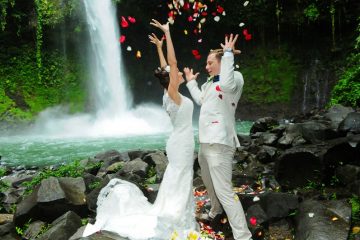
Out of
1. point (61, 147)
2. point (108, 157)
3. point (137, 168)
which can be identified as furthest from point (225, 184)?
point (61, 147)

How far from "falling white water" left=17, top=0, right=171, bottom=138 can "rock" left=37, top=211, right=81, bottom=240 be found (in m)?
14.8

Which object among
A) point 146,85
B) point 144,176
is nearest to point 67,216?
point 144,176

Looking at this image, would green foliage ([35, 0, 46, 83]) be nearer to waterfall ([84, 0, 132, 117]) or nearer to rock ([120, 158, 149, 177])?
waterfall ([84, 0, 132, 117])

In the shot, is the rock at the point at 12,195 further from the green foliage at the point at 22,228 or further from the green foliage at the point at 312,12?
the green foliage at the point at 312,12

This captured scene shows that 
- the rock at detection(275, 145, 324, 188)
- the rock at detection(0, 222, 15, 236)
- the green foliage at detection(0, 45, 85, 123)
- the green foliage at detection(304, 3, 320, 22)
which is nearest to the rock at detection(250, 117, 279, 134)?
the rock at detection(275, 145, 324, 188)

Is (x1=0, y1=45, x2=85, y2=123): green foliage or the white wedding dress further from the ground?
(x1=0, y1=45, x2=85, y2=123): green foliage

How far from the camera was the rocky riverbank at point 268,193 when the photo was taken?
163 inches

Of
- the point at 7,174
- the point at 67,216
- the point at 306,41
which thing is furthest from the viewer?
the point at 306,41

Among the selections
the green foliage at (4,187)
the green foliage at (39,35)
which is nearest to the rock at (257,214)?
the green foliage at (4,187)

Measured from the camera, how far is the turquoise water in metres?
11.5

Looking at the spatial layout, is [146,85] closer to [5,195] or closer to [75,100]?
[75,100]

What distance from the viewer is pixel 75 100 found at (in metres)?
22.0

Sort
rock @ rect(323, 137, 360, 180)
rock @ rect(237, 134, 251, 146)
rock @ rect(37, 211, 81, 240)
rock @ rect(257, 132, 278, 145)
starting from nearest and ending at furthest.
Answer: rock @ rect(37, 211, 81, 240)
rock @ rect(323, 137, 360, 180)
rock @ rect(257, 132, 278, 145)
rock @ rect(237, 134, 251, 146)

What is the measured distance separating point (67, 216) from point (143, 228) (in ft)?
4.09
